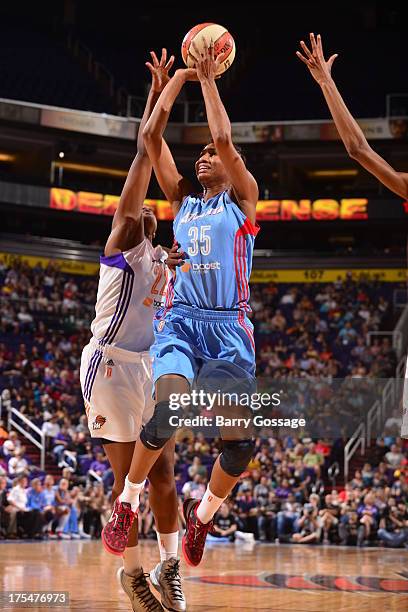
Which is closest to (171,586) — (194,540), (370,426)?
(194,540)

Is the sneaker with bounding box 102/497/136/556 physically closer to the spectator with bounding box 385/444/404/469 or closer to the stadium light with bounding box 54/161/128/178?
the spectator with bounding box 385/444/404/469

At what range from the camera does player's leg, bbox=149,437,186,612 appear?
6.21m

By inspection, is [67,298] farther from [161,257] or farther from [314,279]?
[161,257]

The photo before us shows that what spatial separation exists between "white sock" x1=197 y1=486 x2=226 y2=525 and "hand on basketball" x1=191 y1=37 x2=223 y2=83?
290cm

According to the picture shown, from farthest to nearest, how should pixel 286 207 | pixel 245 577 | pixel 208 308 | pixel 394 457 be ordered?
pixel 286 207, pixel 394 457, pixel 245 577, pixel 208 308

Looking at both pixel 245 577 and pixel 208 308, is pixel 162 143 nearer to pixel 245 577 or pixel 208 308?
pixel 208 308

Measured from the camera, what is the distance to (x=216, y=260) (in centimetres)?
598

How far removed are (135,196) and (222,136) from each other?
918 mm

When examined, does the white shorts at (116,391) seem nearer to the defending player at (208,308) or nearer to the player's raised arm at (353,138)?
the defending player at (208,308)

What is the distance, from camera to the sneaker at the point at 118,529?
5.84 metres

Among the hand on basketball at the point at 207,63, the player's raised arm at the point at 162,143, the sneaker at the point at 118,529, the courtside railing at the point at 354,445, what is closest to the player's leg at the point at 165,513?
the sneaker at the point at 118,529

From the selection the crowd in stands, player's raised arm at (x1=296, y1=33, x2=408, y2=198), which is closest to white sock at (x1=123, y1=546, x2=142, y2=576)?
player's raised arm at (x1=296, y1=33, x2=408, y2=198)

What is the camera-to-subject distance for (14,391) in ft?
65.0

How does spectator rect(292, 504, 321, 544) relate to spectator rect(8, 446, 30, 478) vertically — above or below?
below
